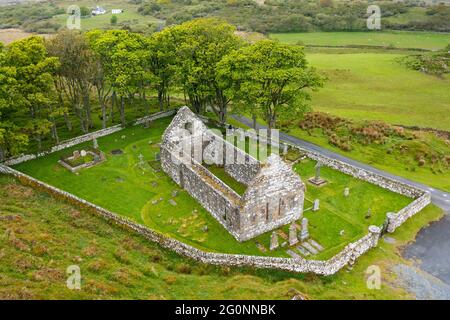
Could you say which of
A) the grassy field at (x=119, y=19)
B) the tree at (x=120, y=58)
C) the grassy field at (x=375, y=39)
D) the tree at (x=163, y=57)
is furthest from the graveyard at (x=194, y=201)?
the grassy field at (x=119, y=19)

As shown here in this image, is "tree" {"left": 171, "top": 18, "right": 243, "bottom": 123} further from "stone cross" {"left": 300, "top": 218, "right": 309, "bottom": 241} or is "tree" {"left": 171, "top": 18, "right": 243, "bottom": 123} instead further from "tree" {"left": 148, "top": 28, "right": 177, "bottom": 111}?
"stone cross" {"left": 300, "top": 218, "right": 309, "bottom": 241}

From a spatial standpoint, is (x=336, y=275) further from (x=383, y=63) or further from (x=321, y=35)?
(x=321, y=35)

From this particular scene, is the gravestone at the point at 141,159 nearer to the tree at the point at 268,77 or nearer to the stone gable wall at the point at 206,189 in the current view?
the stone gable wall at the point at 206,189

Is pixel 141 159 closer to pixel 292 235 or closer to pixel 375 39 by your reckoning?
pixel 292 235

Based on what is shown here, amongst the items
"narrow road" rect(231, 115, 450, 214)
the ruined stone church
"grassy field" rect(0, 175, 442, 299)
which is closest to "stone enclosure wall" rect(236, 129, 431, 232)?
"grassy field" rect(0, 175, 442, 299)

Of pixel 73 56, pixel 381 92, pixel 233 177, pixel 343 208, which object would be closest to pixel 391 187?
pixel 343 208
